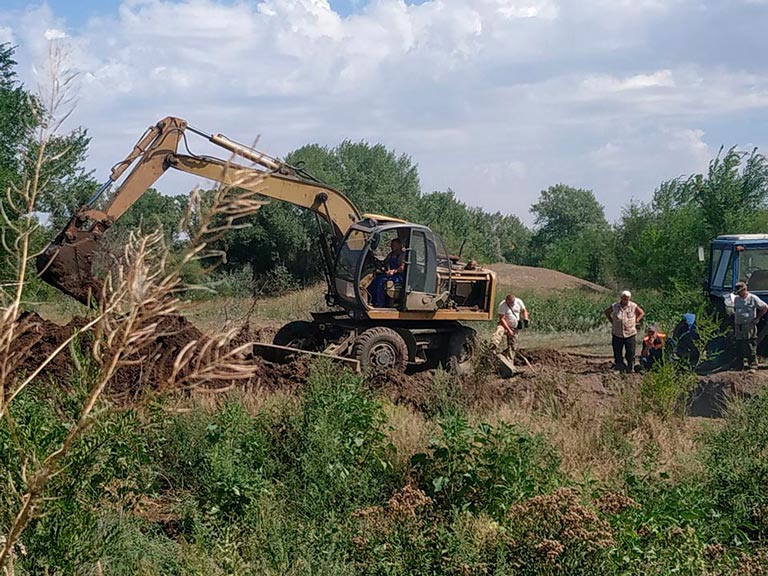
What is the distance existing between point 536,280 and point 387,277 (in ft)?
79.6

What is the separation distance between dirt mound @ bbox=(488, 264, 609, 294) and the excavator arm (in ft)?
69.2

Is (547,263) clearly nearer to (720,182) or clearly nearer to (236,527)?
(720,182)

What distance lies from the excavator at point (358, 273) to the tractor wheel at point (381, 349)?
1 centimetres

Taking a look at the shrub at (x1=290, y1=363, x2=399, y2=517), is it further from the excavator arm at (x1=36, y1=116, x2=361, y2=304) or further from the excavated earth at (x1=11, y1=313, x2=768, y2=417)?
the excavator arm at (x1=36, y1=116, x2=361, y2=304)

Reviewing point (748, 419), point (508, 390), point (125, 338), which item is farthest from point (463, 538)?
point (508, 390)

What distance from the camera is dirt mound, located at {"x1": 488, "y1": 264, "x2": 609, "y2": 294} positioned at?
36.6 meters

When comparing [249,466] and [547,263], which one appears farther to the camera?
[547,263]

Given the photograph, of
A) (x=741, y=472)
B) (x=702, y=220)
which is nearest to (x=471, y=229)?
(x=702, y=220)

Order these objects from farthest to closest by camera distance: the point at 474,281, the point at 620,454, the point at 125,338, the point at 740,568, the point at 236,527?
the point at 474,281
the point at 620,454
the point at 236,527
the point at 740,568
the point at 125,338

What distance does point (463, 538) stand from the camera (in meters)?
6.29

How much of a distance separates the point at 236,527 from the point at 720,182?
25.7 m

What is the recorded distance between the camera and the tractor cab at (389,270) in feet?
47.5

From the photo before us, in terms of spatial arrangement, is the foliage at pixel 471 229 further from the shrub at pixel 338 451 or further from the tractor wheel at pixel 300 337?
the shrub at pixel 338 451

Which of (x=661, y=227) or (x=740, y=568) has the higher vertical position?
(x=661, y=227)
